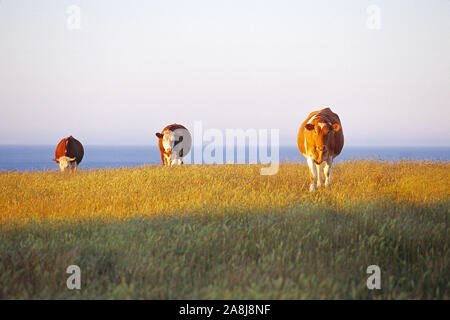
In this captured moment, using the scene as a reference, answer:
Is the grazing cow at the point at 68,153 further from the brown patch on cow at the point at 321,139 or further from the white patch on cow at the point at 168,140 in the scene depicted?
the brown patch on cow at the point at 321,139

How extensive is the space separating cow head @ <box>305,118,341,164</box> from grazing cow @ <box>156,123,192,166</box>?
27.4 ft

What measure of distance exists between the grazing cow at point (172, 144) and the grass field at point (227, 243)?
328 inches

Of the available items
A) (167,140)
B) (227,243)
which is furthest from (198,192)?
(167,140)

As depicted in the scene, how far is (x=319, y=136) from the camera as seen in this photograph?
9.09m

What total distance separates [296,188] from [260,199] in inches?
72.4

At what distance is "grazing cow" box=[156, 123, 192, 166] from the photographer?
1680cm

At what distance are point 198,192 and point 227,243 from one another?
130 inches

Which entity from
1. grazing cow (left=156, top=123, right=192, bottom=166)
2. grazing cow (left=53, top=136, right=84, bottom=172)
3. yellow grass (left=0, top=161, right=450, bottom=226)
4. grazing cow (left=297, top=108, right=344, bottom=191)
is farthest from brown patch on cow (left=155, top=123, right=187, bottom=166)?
grazing cow (left=297, top=108, right=344, bottom=191)

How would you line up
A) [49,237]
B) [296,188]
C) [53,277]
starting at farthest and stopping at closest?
[296,188]
[49,237]
[53,277]

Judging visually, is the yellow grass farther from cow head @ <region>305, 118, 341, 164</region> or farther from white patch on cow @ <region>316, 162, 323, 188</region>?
cow head @ <region>305, 118, 341, 164</region>

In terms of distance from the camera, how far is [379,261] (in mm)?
4484
